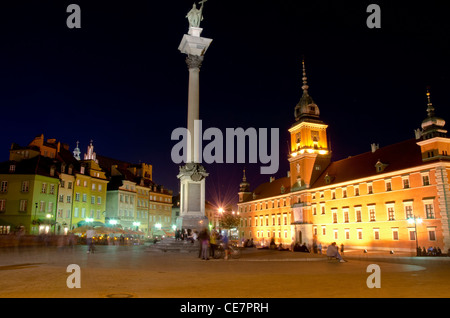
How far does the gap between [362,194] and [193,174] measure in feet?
117

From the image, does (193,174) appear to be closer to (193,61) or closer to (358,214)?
(193,61)

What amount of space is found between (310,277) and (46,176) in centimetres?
5077

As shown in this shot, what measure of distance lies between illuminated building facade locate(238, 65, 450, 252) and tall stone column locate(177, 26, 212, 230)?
24311 mm

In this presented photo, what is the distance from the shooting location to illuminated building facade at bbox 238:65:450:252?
44.9m

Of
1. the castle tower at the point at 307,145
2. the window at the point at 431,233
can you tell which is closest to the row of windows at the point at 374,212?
the window at the point at 431,233

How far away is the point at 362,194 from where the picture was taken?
56469 millimetres

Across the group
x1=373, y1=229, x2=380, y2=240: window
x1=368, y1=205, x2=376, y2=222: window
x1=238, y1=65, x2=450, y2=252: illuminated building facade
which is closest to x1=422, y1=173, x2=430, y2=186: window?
x1=238, y1=65, x2=450, y2=252: illuminated building facade

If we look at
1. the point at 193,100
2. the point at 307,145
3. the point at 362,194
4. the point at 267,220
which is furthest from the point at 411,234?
the point at 267,220

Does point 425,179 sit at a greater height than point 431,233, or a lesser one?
greater

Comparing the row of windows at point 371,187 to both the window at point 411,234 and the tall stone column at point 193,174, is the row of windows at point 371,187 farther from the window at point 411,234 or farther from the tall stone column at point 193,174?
the tall stone column at point 193,174

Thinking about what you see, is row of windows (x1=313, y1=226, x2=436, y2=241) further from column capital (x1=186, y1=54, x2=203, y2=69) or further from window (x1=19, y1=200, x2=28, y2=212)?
window (x1=19, y1=200, x2=28, y2=212)

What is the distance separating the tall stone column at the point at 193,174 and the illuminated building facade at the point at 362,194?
957 inches

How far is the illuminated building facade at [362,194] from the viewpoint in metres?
Answer: 44.9

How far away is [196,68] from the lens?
114 feet
